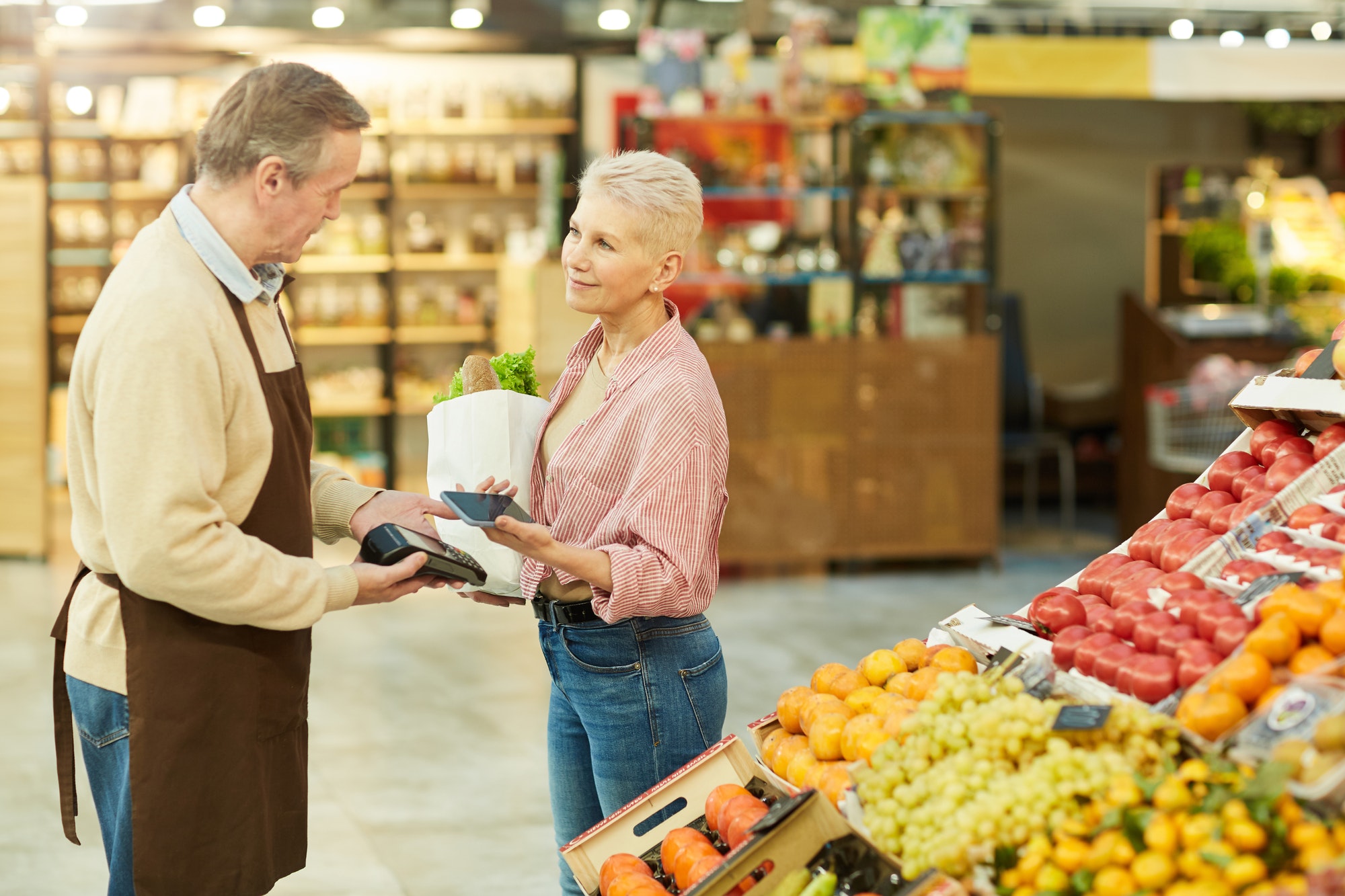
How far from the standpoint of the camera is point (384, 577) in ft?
6.03

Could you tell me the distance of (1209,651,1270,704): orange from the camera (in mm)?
1579

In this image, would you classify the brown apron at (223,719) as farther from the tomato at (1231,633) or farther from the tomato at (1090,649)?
the tomato at (1231,633)

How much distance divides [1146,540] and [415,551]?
1.13 m

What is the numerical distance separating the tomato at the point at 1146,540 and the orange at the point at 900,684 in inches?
16.4

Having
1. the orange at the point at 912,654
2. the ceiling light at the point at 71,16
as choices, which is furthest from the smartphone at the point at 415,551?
the ceiling light at the point at 71,16

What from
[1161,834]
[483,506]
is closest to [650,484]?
[483,506]

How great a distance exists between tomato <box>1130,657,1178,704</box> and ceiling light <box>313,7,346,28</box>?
7.77 meters

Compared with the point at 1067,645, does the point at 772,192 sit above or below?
above

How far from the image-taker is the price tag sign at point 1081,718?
1603mm

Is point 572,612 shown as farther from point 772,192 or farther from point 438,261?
point 438,261

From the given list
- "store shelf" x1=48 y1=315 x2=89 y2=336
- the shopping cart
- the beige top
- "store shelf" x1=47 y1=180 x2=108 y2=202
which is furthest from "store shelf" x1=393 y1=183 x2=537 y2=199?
the beige top

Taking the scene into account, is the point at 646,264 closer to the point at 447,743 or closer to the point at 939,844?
the point at 939,844

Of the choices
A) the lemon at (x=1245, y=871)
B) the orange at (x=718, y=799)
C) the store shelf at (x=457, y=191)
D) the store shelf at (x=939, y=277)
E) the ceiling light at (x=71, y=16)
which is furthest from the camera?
the store shelf at (x=457, y=191)

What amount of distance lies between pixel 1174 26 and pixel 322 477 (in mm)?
8768
